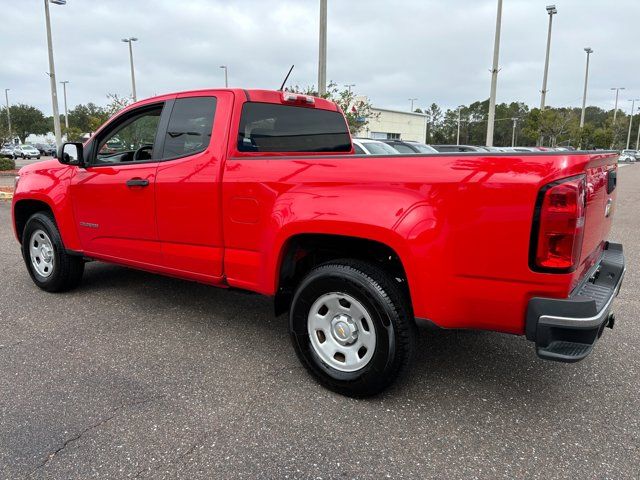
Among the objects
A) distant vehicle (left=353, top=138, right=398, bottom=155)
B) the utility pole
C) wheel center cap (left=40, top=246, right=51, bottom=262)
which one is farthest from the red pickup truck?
the utility pole

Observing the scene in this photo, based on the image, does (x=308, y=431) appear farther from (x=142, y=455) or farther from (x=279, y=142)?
(x=279, y=142)

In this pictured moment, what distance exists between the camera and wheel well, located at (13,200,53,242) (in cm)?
495

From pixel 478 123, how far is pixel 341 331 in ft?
361

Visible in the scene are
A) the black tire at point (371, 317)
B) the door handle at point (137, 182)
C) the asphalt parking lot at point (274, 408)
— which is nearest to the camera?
the asphalt parking lot at point (274, 408)

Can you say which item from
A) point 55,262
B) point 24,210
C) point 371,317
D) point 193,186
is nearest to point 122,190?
point 193,186

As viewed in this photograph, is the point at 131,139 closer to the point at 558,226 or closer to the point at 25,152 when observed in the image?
the point at 558,226

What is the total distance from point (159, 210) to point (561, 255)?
277 cm

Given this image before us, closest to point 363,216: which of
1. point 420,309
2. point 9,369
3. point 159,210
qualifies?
point 420,309

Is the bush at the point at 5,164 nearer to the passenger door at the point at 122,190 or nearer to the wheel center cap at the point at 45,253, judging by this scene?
the wheel center cap at the point at 45,253

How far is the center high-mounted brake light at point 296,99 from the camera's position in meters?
3.92

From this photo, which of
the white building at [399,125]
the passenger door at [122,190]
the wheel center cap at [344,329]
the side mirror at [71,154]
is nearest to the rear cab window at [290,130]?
the passenger door at [122,190]

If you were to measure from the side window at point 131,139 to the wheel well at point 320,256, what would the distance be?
5.03 feet

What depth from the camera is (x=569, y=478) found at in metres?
2.24

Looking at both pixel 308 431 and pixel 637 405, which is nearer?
pixel 308 431
